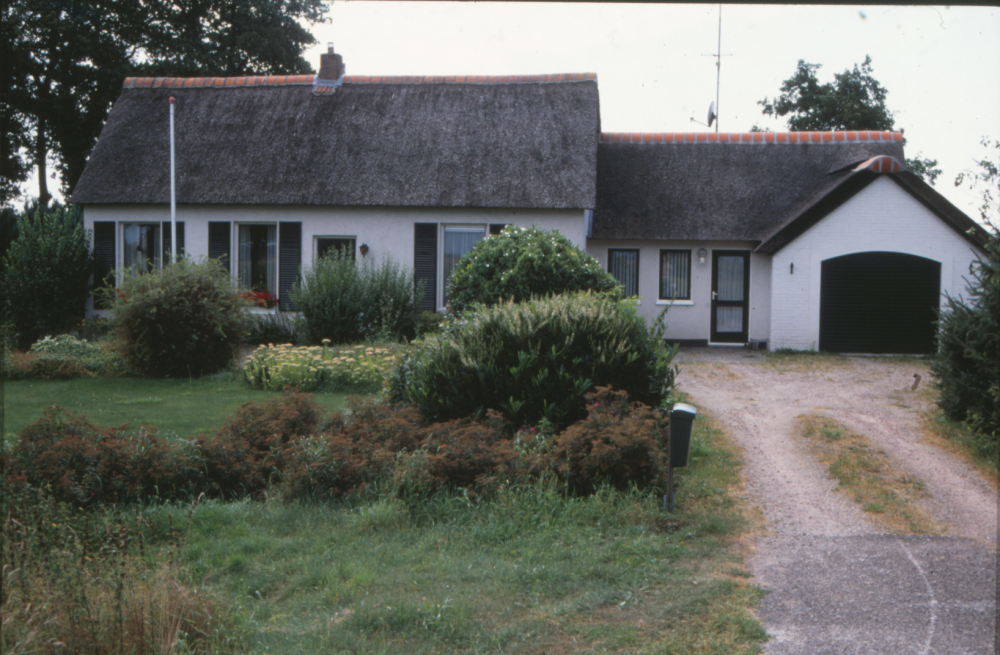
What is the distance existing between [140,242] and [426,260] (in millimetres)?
6999

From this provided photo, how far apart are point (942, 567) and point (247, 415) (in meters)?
5.86

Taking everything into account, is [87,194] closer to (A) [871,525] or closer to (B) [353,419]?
(B) [353,419]

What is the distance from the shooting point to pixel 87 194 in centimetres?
1900

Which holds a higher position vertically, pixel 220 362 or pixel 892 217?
pixel 892 217

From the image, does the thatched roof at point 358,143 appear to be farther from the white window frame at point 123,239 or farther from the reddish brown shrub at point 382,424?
the reddish brown shrub at point 382,424

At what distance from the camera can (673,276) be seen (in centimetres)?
1920

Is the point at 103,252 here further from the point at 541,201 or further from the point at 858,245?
the point at 858,245

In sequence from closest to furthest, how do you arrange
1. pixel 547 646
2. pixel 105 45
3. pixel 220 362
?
pixel 547 646, pixel 220 362, pixel 105 45

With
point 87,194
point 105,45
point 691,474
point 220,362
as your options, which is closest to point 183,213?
point 87,194

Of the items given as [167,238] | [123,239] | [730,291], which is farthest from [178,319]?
[730,291]

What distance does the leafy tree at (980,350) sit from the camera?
8578 millimetres

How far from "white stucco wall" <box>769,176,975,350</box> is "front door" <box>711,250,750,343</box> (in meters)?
1.22

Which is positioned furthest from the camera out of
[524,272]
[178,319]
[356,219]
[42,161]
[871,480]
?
[42,161]

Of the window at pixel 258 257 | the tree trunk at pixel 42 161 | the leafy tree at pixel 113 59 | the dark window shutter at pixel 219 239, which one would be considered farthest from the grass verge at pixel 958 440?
the tree trunk at pixel 42 161
